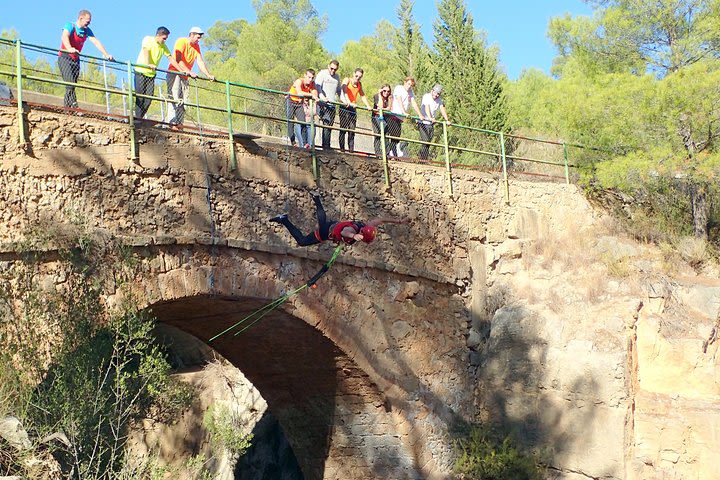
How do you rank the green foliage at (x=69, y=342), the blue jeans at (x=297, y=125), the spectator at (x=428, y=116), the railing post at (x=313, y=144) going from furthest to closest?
the spectator at (x=428, y=116), the blue jeans at (x=297, y=125), the railing post at (x=313, y=144), the green foliage at (x=69, y=342)

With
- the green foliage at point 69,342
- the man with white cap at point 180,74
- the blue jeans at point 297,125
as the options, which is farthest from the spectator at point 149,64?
the green foliage at point 69,342

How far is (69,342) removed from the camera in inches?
392

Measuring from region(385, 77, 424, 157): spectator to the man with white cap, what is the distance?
3.69 m

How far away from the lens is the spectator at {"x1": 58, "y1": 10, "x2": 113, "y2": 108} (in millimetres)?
10555

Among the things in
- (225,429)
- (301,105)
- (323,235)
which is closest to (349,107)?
(301,105)

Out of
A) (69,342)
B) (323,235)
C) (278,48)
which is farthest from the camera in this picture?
(278,48)

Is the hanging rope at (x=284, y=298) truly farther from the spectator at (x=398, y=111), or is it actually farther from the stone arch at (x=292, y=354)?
the spectator at (x=398, y=111)

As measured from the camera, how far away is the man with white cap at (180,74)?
38.4 ft

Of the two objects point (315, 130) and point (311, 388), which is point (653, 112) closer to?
point (315, 130)

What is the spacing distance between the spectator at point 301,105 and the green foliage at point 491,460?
5.65 meters

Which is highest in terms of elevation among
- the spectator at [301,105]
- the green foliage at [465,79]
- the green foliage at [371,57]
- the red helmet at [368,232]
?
the green foliage at [371,57]

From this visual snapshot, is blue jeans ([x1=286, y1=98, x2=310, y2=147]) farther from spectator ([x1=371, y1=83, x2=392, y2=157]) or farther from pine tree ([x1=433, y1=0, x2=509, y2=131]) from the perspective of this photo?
pine tree ([x1=433, y1=0, x2=509, y2=131])

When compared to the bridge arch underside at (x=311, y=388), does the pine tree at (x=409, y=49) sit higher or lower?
higher

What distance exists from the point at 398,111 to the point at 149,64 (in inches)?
202
